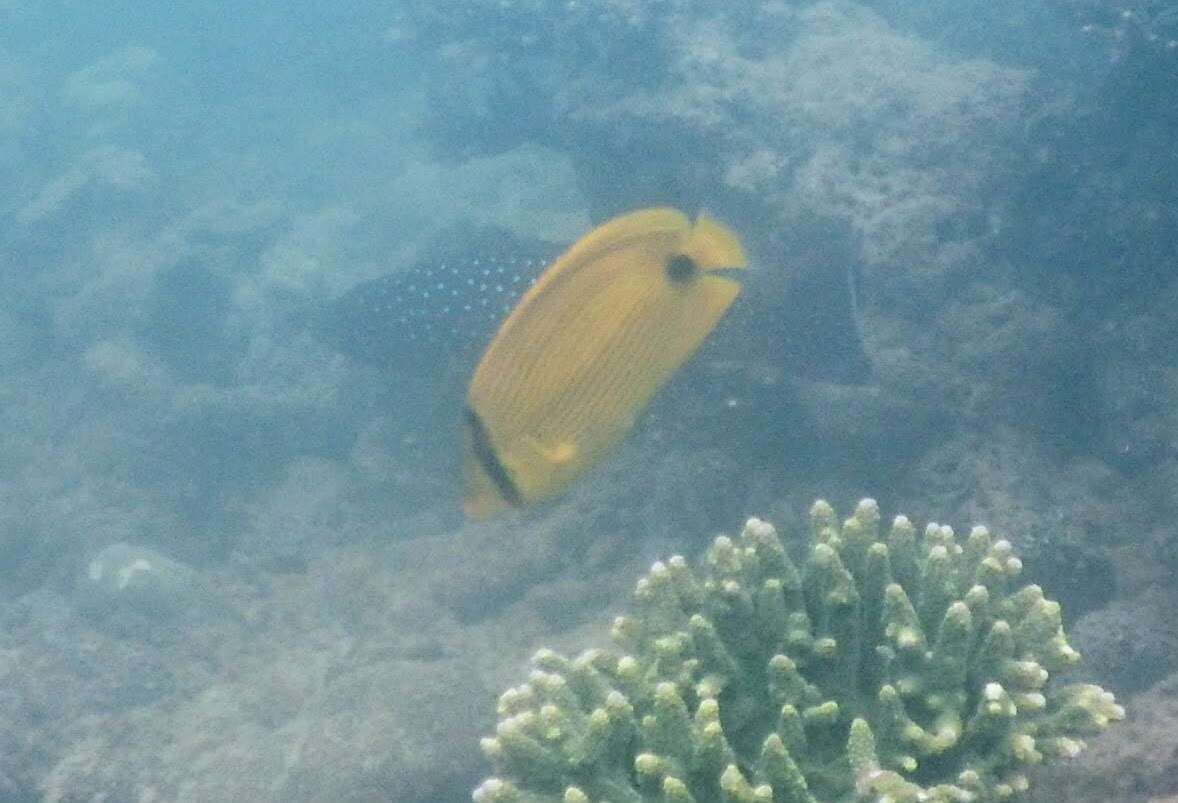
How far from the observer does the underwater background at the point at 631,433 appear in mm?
5863

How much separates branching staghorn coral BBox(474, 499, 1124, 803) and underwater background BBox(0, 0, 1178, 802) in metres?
0.73

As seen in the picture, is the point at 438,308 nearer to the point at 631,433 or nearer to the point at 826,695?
the point at 631,433

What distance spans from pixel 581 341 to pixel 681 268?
14.1 inches

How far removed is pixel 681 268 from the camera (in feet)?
8.40

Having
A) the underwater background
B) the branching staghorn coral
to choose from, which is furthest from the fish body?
the branching staghorn coral

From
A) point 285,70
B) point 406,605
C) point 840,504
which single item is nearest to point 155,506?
point 406,605

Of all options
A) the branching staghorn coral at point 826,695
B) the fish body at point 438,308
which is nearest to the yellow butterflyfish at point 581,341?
the branching staghorn coral at point 826,695

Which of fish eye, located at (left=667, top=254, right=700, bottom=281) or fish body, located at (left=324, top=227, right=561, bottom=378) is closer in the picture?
fish eye, located at (left=667, top=254, right=700, bottom=281)

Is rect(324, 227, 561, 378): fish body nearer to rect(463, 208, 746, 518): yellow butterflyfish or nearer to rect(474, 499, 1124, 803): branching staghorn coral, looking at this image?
rect(474, 499, 1124, 803): branching staghorn coral

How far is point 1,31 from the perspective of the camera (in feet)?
125

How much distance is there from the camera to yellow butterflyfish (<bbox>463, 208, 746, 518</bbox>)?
8.25 feet

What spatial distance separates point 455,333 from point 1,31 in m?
42.1

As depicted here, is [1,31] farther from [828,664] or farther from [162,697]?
[828,664]

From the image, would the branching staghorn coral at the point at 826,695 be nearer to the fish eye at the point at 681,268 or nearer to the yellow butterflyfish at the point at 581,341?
the yellow butterflyfish at the point at 581,341
